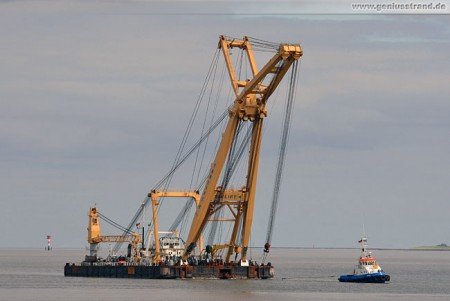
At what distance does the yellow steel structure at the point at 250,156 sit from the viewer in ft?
295

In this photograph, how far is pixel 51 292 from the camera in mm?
84500

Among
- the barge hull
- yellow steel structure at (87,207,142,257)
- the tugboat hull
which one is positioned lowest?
the tugboat hull

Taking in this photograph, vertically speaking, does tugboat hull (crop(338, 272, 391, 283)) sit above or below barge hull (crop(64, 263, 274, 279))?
below

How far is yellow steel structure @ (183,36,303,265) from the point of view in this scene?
9006 centimetres

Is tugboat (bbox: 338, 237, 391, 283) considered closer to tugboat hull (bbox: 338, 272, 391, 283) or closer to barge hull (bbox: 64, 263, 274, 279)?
tugboat hull (bbox: 338, 272, 391, 283)

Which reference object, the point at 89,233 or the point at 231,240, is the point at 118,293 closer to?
the point at 231,240

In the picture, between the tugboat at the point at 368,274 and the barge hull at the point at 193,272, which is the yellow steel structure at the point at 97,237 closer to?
the barge hull at the point at 193,272

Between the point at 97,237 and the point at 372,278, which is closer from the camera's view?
the point at 372,278

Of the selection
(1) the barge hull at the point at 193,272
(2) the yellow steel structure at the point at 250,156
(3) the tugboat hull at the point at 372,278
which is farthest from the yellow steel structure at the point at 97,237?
(3) the tugboat hull at the point at 372,278

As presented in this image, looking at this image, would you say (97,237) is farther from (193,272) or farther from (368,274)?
(368,274)

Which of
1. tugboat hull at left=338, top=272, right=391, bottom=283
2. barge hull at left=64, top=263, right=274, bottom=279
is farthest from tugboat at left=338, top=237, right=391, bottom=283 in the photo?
barge hull at left=64, top=263, right=274, bottom=279

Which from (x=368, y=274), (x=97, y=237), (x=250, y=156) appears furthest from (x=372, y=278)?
(x=97, y=237)

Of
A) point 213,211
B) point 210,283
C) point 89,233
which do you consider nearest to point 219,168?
point 213,211

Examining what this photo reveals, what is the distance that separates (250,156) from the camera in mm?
93312
